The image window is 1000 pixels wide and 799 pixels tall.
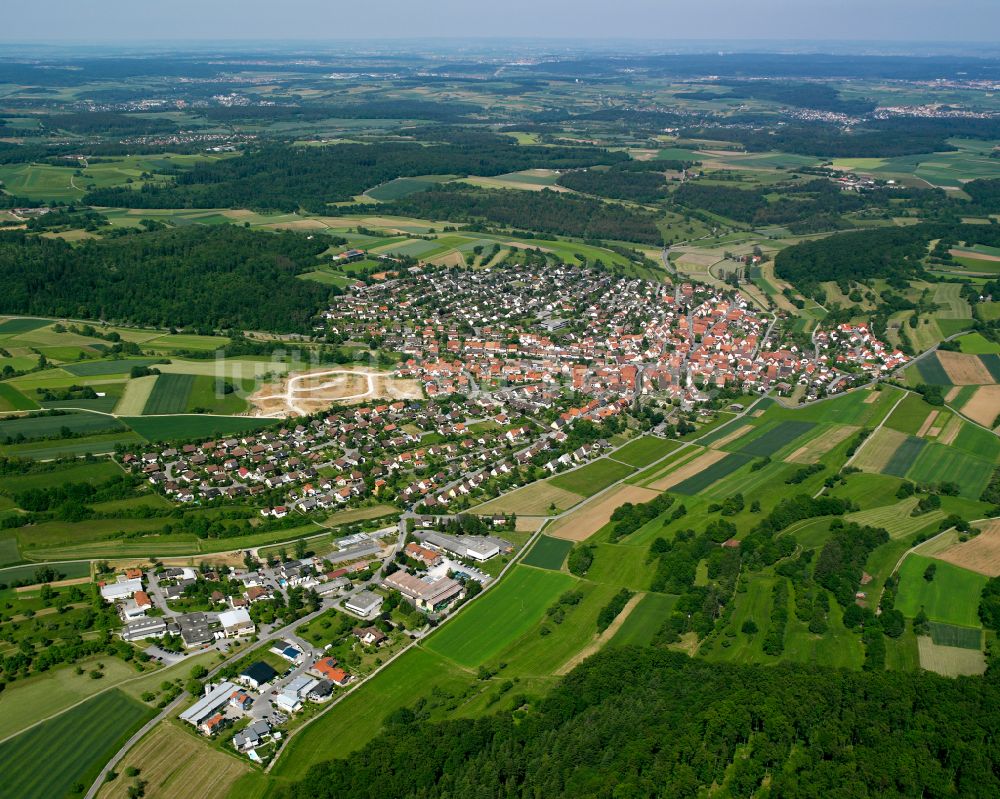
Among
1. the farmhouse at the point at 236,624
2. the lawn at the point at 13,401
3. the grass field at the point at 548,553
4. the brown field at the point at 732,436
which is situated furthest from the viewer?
the lawn at the point at 13,401

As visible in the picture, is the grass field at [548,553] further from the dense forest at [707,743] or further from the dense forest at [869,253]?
the dense forest at [869,253]

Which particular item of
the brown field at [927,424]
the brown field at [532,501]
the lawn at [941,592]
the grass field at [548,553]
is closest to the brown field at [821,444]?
the brown field at [927,424]

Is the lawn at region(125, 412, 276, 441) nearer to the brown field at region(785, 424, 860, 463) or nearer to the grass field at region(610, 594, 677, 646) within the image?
the grass field at region(610, 594, 677, 646)

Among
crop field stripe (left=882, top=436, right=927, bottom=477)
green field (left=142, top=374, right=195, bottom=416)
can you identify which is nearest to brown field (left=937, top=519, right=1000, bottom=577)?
crop field stripe (left=882, top=436, right=927, bottom=477)

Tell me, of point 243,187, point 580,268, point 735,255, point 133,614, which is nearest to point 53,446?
point 133,614

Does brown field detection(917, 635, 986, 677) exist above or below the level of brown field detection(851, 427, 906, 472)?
above

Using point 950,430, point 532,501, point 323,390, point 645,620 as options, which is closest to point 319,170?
point 323,390
